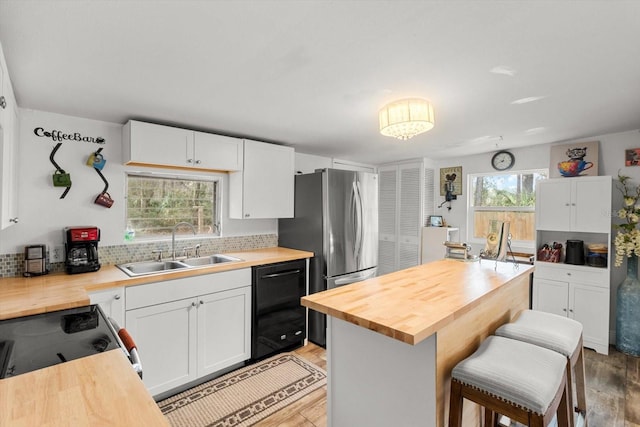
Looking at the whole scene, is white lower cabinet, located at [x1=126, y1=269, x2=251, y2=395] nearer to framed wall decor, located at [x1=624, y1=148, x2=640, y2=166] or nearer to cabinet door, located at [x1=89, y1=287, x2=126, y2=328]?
cabinet door, located at [x1=89, y1=287, x2=126, y2=328]

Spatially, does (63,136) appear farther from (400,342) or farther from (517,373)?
(517,373)

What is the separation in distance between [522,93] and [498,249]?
1172 millimetres

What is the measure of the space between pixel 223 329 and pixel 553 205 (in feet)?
11.9

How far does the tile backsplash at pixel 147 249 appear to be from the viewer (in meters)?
2.17

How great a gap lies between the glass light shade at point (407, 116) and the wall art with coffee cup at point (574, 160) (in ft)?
8.00

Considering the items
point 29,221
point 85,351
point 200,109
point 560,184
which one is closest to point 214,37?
point 200,109

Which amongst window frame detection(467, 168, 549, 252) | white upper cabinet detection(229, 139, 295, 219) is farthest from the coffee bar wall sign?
window frame detection(467, 168, 549, 252)

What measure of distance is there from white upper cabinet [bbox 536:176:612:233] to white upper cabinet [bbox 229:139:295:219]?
2821 mm

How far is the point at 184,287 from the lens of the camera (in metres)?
2.30

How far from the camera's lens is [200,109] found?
2.30m

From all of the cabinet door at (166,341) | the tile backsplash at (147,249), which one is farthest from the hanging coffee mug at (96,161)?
the cabinet door at (166,341)

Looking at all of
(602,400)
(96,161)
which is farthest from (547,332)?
(96,161)

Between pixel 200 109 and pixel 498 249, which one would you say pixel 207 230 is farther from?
pixel 498 249

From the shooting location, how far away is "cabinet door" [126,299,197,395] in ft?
6.96
